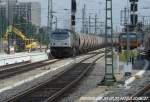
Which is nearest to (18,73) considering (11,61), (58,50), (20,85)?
(20,85)

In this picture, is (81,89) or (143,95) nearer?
(143,95)

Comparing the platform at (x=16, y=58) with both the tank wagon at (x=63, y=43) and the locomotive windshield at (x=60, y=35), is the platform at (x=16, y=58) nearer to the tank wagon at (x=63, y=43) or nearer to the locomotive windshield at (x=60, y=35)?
the tank wagon at (x=63, y=43)

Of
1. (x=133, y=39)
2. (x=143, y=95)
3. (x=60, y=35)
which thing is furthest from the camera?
(x=133, y=39)

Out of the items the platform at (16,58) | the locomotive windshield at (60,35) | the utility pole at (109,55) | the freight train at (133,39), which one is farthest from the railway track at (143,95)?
the freight train at (133,39)

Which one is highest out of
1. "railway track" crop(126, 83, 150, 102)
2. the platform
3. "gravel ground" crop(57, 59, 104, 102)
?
"railway track" crop(126, 83, 150, 102)

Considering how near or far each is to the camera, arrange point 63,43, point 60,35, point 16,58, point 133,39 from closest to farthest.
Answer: point 16,58 → point 63,43 → point 60,35 → point 133,39

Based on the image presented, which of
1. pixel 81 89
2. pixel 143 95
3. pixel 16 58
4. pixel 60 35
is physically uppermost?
pixel 60 35

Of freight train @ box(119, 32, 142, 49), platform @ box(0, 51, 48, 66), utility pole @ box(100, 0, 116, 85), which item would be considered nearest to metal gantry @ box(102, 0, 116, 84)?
utility pole @ box(100, 0, 116, 85)

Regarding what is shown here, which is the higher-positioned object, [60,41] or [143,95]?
[60,41]

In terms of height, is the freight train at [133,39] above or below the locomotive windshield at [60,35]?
below

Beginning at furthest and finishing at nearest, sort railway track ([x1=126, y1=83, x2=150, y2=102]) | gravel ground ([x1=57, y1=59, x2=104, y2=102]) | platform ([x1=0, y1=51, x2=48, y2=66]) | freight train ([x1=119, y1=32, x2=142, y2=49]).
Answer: freight train ([x1=119, y1=32, x2=142, y2=49]) → platform ([x1=0, y1=51, x2=48, y2=66]) → gravel ground ([x1=57, y1=59, x2=104, y2=102]) → railway track ([x1=126, y1=83, x2=150, y2=102])

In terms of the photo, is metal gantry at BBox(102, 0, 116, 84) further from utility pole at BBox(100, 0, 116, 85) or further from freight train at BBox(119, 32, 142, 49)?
freight train at BBox(119, 32, 142, 49)

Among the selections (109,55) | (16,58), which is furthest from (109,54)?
(16,58)

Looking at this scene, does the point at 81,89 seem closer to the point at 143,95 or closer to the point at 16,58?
the point at 143,95
